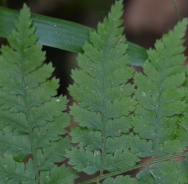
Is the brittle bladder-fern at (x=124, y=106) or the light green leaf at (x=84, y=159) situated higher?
the brittle bladder-fern at (x=124, y=106)

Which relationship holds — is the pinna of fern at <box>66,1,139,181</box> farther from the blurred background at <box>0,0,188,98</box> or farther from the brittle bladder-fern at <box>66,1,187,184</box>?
the blurred background at <box>0,0,188,98</box>

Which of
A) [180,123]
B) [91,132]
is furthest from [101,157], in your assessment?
[180,123]

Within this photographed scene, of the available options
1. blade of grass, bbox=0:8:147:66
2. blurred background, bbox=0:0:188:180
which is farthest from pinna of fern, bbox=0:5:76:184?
blurred background, bbox=0:0:188:180

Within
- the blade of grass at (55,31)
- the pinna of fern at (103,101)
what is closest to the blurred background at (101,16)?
the blade of grass at (55,31)

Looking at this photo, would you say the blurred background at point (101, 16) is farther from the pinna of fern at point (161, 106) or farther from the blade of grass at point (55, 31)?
the pinna of fern at point (161, 106)

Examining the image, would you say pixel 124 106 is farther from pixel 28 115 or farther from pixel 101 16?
pixel 101 16

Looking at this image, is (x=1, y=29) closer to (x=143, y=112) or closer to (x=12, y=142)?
(x=12, y=142)
